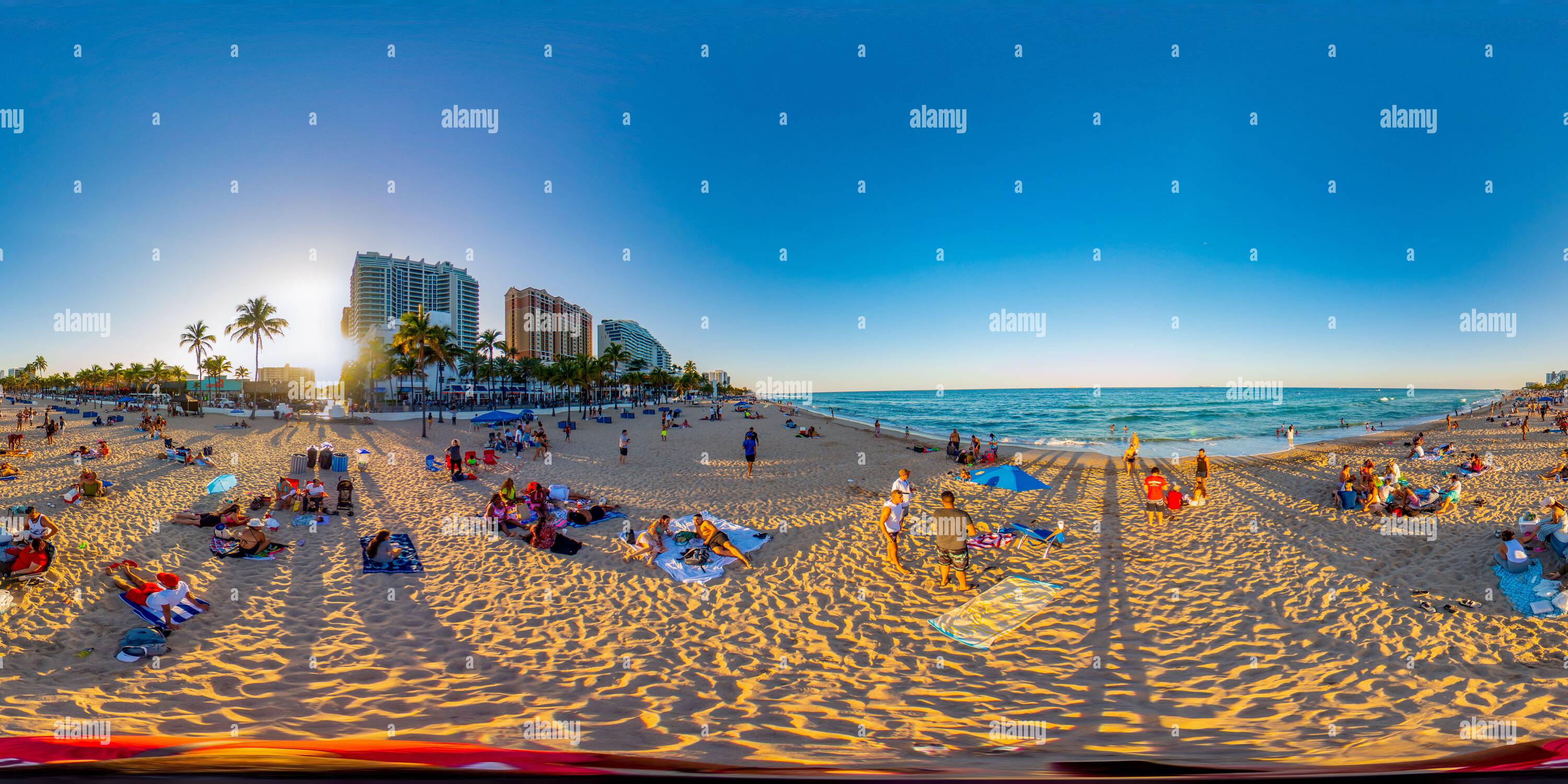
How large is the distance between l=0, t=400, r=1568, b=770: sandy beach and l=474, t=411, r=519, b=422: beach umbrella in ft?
43.5

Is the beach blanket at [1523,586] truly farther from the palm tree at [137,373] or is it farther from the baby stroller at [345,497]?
the palm tree at [137,373]

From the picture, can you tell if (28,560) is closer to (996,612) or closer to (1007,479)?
(996,612)

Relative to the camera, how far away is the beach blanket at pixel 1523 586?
6391mm

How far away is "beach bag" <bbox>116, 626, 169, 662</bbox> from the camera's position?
530 cm

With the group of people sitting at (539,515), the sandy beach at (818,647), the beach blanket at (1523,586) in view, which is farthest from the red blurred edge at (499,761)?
the beach blanket at (1523,586)

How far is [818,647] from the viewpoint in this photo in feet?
19.4

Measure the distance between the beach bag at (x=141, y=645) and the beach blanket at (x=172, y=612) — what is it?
0.90ft

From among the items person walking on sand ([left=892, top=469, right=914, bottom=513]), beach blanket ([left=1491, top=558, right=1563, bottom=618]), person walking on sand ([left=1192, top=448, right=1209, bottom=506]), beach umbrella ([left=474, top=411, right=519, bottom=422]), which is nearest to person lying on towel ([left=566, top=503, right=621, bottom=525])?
person walking on sand ([left=892, top=469, right=914, bottom=513])

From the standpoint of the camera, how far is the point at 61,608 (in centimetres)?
629

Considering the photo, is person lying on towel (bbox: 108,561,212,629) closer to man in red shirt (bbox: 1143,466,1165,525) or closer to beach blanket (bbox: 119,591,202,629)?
beach blanket (bbox: 119,591,202,629)

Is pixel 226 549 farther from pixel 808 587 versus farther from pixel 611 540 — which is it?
pixel 808 587

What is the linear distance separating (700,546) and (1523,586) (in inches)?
456

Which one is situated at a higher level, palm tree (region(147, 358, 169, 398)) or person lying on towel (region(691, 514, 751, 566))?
palm tree (region(147, 358, 169, 398))

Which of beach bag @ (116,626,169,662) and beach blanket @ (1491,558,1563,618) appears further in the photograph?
beach blanket @ (1491,558,1563,618)
